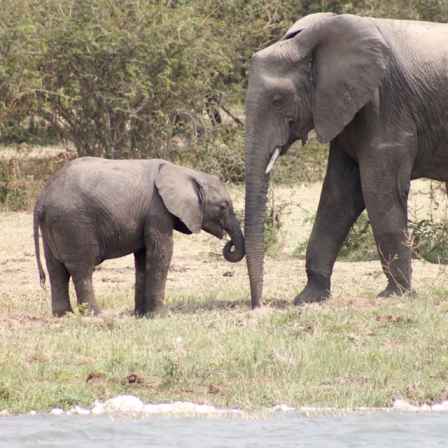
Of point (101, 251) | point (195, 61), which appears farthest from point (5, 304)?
point (195, 61)

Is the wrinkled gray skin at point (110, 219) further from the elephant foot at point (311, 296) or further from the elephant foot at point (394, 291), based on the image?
the elephant foot at point (394, 291)

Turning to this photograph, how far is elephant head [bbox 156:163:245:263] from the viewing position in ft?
35.6

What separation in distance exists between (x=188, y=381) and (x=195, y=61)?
1094 centimetres

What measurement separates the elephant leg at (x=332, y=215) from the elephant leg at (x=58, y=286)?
1784 millimetres

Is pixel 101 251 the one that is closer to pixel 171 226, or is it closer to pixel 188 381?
pixel 171 226

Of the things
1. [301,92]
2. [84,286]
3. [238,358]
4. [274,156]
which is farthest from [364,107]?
[238,358]

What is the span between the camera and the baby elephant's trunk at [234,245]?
36.5ft

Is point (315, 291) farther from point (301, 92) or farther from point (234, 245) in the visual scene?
point (301, 92)

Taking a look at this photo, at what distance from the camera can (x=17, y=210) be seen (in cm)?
1812

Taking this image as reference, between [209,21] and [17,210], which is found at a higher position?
[209,21]

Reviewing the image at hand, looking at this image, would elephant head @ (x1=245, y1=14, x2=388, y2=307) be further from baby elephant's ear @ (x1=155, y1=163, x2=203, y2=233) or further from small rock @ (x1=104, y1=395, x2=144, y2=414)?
small rock @ (x1=104, y1=395, x2=144, y2=414)

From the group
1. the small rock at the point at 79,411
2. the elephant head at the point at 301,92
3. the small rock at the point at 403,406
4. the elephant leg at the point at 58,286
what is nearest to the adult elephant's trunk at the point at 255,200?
the elephant head at the point at 301,92

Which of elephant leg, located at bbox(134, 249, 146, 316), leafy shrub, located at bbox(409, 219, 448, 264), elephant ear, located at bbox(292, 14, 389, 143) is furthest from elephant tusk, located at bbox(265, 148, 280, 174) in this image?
leafy shrub, located at bbox(409, 219, 448, 264)

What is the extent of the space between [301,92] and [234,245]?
49.4 inches
